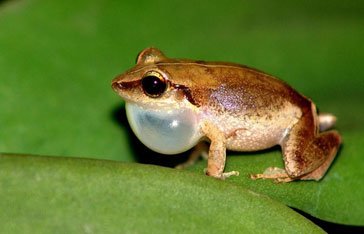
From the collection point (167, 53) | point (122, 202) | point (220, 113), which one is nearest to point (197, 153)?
point (220, 113)

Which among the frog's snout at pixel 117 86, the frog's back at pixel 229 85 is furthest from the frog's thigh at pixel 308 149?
the frog's snout at pixel 117 86

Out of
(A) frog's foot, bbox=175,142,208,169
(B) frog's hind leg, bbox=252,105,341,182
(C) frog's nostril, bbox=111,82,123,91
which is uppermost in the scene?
(C) frog's nostril, bbox=111,82,123,91

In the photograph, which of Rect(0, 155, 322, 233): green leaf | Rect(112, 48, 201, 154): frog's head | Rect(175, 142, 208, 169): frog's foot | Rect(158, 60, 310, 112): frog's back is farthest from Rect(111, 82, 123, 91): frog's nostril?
Rect(0, 155, 322, 233): green leaf

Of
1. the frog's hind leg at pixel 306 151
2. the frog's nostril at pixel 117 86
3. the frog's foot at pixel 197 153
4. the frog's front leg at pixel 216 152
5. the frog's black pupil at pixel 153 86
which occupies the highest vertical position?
the frog's black pupil at pixel 153 86

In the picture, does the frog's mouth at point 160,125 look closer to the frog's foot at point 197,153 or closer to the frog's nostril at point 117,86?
the frog's nostril at point 117,86

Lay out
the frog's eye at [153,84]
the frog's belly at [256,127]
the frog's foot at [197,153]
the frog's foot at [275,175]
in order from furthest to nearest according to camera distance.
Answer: the frog's foot at [197,153] < the frog's belly at [256,127] < the frog's eye at [153,84] < the frog's foot at [275,175]

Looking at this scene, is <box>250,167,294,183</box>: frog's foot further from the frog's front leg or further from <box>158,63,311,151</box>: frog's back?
<box>158,63,311,151</box>: frog's back

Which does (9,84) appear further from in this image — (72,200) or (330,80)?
(330,80)
